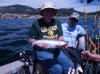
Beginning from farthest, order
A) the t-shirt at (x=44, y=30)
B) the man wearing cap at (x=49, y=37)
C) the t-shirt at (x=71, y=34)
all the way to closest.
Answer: the t-shirt at (x=71, y=34) < the t-shirt at (x=44, y=30) < the man wearing cap at (x=49, y=37)

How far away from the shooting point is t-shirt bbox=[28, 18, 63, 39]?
4105 mm

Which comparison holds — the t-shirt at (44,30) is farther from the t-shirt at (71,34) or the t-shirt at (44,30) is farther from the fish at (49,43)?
the t-shirt at (71,34)

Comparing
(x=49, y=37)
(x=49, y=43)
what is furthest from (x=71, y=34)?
(x=49, y=43)

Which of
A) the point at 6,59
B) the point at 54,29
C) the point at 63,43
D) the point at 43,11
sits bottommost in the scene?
the point at 6,59

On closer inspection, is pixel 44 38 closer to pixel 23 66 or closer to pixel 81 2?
pixel 23 66

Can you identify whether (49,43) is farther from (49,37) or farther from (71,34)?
(71,34)

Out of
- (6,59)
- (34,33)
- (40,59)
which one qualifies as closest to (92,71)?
(40,59)

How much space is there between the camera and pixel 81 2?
5215 mm

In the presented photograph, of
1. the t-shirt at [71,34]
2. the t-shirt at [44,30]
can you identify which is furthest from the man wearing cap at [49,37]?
the t-shirt at [71,34]

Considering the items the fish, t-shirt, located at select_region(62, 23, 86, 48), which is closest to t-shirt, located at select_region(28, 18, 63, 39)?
the fish

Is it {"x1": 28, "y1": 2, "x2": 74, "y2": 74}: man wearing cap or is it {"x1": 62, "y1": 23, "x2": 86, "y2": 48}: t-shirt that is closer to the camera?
{"x1": 28, "y1": 2, "x2": 74, "y2": 74}: man wearing cap

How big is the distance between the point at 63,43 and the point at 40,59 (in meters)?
0.62

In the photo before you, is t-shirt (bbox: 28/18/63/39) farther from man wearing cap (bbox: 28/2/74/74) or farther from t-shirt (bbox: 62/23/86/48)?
t-shirt (bbox: 62/23/86/48)

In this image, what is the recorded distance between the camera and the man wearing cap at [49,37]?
3994mm
